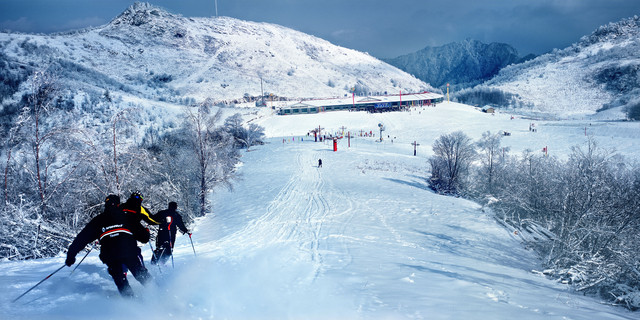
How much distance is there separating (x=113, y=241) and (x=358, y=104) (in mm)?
85212

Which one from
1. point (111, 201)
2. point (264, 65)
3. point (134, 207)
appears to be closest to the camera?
point (111, 201)

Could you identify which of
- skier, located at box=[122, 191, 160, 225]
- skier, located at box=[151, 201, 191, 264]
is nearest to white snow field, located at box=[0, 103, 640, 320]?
skier, located at box=[151, 201, 191, 264]

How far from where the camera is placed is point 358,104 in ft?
287

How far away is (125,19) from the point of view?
465 feet

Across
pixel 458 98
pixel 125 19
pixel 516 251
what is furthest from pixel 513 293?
pixel 125 19

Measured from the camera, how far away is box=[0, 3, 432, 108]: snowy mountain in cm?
8112

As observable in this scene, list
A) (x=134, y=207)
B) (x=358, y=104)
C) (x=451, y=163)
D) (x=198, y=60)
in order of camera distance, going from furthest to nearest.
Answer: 1. (x=198, y=60)
2. (x=358, y=104)
3. (x=451, y=163)
4. (x=134, y=207)

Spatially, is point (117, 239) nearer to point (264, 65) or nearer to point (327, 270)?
point (327, 270)

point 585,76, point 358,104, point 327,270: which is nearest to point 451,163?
point 327,270

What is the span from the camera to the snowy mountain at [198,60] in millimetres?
81125

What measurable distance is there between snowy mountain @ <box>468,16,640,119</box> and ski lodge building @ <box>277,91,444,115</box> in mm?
50157

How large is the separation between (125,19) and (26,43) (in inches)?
2976

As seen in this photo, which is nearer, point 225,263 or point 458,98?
point 225,263

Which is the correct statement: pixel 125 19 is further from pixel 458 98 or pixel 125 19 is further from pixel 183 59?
pixel 458 98
